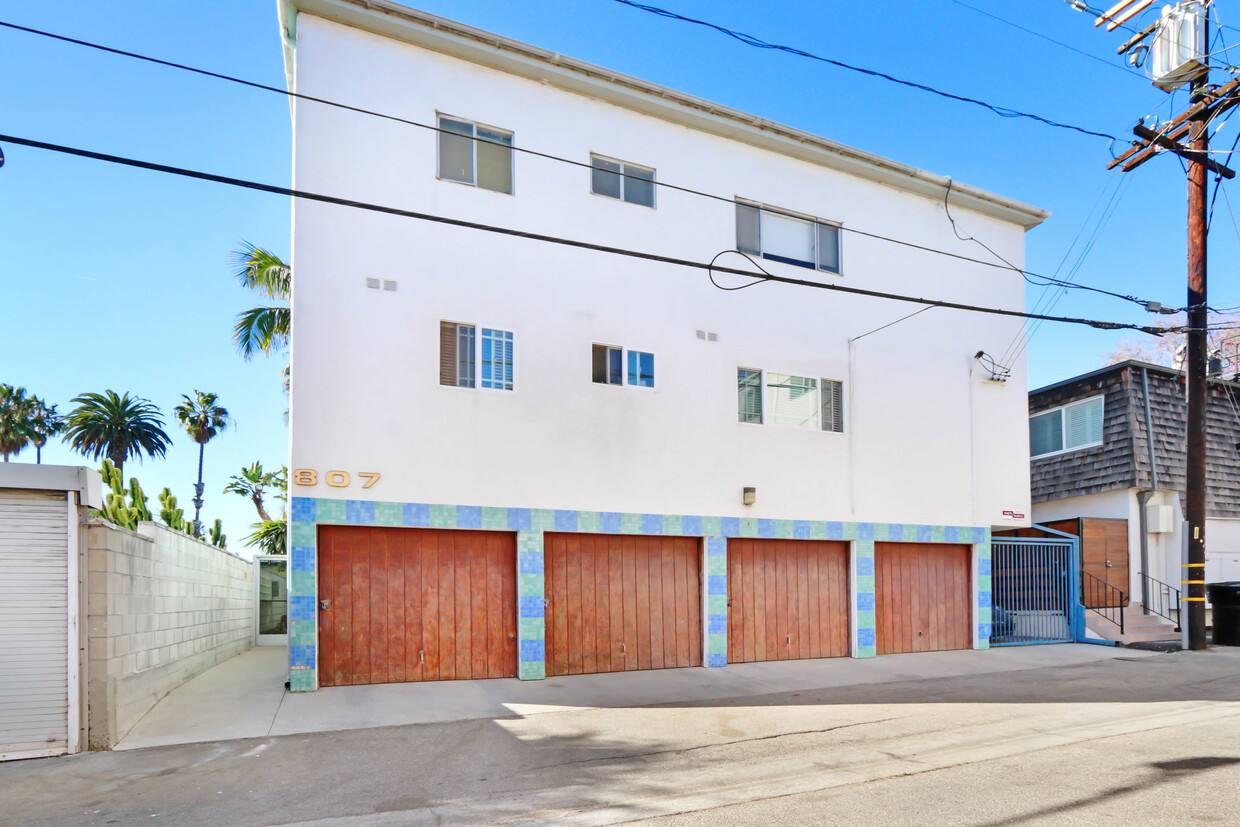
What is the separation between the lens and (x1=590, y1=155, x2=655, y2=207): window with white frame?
1338 centimetres

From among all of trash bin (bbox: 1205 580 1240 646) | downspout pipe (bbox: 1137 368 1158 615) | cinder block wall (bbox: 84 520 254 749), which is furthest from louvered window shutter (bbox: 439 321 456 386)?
downspout pipe (bbox: 1137 368 1158 615)

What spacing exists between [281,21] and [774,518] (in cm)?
1034

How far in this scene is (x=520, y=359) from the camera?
12289 mm

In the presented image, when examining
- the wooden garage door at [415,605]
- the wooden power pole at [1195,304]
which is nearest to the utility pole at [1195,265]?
the wooden power pole at [1195,304]

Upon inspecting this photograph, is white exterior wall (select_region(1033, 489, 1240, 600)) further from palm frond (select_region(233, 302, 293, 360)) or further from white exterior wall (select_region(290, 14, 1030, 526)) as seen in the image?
palm frond (select_region(233, 302, 293, 360))

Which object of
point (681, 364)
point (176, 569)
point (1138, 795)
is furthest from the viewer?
point (681, 364)

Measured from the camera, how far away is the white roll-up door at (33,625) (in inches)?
293

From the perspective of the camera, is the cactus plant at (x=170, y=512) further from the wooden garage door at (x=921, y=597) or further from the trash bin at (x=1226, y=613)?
the trash bin at (x=1226, y=613)

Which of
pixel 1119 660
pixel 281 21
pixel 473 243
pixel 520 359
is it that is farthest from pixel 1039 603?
pixel 281 21

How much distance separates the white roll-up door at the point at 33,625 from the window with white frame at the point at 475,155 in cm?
682

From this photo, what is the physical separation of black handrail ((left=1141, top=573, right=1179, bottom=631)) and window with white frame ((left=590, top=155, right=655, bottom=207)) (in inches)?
529

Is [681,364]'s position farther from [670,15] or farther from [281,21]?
[281,21]

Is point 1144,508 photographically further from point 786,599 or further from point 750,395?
point 750,395

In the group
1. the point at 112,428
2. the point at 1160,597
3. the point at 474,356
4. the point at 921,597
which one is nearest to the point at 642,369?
the point at 474,356
